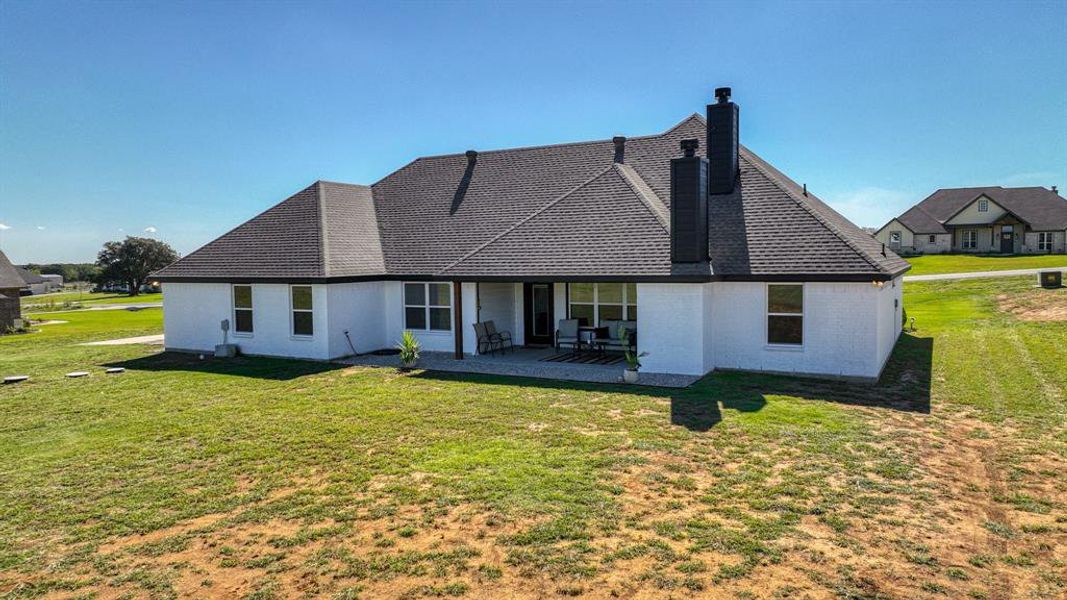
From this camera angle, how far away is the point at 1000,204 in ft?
188

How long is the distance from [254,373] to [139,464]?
25.2ft

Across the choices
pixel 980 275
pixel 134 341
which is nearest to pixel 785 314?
pixel 134 341

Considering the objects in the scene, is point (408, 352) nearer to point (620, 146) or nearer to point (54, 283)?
point (620, 146)

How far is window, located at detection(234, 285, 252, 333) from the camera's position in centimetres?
1980

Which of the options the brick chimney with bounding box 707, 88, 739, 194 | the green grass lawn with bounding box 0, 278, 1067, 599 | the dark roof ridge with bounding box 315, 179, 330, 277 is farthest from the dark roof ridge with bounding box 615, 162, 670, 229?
the dark roof ridge with bounding box 315, 179, 330, 277

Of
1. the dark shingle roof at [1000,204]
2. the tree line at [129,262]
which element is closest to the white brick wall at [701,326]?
the dark shingle roof at [1000,204]

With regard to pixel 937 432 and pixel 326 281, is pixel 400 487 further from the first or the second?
pixel 326 281

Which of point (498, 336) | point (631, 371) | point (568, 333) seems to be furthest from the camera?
point (498, 336)

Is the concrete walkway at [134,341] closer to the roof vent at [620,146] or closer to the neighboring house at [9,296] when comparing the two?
the neighboring house at [9,296]

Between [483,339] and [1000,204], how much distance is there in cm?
5946

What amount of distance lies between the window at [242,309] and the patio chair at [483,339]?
7.39 meters

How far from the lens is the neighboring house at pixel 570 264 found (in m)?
15.0

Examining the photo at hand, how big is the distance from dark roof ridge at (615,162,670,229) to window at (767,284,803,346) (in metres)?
3.12

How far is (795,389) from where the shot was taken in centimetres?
1350
